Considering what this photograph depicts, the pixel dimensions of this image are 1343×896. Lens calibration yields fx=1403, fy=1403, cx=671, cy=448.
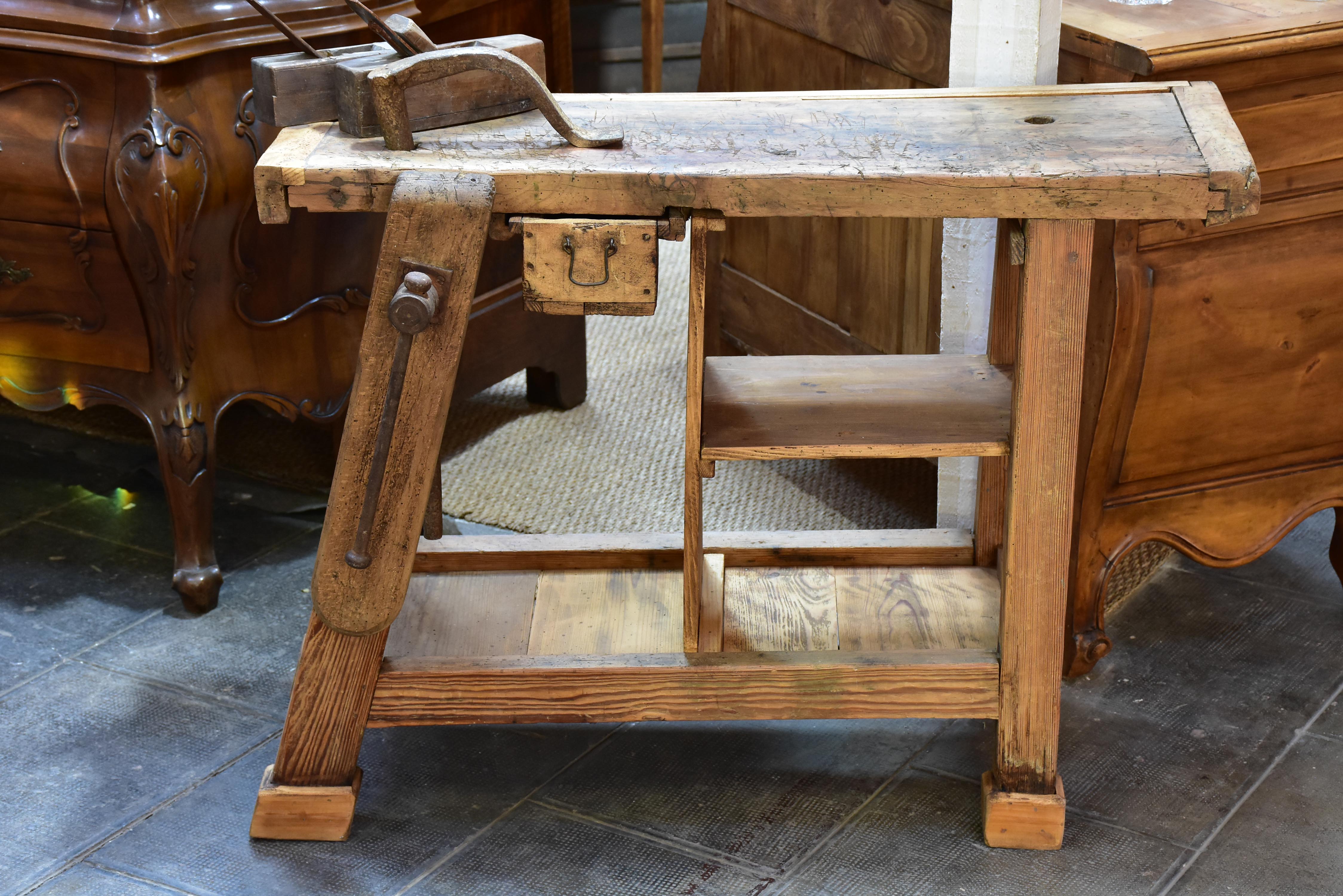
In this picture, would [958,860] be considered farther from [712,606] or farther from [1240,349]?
[1240,349]

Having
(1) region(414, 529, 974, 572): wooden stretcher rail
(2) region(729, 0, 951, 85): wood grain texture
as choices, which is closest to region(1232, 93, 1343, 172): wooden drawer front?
(2) region(729, 0, 951, 85): wood grain texture

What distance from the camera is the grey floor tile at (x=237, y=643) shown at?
2096mm

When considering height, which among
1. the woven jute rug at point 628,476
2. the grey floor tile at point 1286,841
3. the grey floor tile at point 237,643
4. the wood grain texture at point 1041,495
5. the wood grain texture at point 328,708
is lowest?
the grey floor tile at point 1286,841

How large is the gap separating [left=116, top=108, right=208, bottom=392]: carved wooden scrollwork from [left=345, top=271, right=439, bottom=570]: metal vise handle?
71cm

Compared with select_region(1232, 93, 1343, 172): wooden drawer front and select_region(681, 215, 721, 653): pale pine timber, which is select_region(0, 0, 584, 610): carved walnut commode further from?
select_region(1232, 93, 1343, 172): wooden drawer front

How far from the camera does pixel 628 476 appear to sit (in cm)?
271

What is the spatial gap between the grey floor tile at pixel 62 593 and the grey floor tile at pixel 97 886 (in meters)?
0.48

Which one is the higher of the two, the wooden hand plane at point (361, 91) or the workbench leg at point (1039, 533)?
the wooden hand plane at point (361, 91)

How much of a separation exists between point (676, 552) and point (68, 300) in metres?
1.06

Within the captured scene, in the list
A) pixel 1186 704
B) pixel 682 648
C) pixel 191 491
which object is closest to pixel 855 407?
pixel 682 648

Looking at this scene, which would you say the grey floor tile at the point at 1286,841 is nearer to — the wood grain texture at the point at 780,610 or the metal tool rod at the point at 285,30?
the wood grain texture at the point at 780,610

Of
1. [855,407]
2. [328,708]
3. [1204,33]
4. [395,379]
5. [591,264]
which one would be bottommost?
[328,708]

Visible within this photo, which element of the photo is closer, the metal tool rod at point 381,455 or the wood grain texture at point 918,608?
the metal tool rod at point 381,455

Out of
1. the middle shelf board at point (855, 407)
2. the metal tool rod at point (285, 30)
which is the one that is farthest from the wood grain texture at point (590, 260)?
the metal tool rod at point (285, 30)
